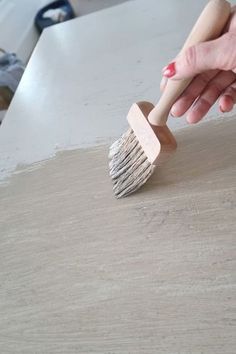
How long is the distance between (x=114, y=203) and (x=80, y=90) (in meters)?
0.42

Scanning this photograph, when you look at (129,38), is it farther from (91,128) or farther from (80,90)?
(91,128)

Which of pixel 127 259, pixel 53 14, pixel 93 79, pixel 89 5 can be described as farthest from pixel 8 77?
pixel 89 5

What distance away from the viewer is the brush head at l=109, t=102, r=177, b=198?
634 mm

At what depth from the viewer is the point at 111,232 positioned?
0.67 metres

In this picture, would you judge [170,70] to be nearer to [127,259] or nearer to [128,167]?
[128,167]

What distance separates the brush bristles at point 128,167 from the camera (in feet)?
2.21

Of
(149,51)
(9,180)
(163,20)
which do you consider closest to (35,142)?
(9,180)

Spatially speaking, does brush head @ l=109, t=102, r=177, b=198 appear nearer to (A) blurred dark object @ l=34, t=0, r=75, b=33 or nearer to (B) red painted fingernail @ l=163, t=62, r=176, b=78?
(B) red painted fingernail @ l=163, t=62, r=176, b=78

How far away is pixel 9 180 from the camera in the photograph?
0.86 meters

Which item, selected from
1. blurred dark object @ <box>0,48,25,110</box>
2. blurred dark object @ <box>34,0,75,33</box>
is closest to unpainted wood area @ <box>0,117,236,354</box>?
blurred dark object @ <box>0,48,25,110</box>

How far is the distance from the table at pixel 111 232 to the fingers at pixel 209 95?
38 millimetres

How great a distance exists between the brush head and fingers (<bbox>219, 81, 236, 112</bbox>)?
0.16m

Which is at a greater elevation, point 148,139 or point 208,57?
point 208,57

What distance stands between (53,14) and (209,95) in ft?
6.36
